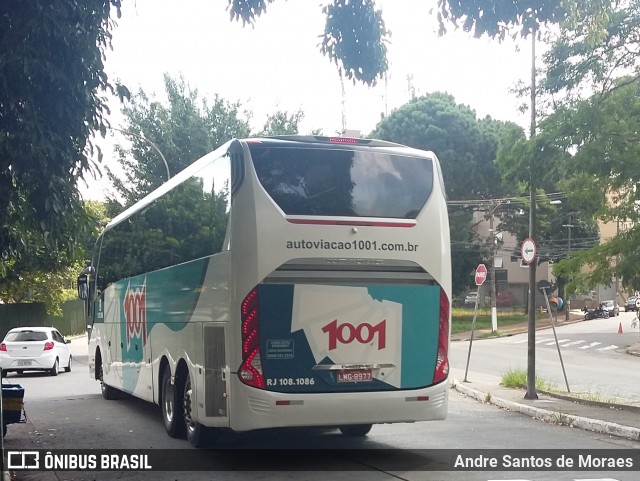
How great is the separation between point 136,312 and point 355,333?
639 centimetres

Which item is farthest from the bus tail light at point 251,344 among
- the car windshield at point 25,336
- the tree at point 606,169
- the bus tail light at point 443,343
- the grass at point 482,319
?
the grass at point 482,319

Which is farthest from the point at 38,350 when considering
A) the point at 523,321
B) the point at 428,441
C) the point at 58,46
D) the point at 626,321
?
the point at 626,321

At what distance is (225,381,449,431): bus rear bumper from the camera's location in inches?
372

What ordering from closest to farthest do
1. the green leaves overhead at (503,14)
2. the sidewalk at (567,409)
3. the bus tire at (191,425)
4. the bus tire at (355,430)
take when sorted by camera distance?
the green leaves overhead at (503,14)
the bus tire at (191,425)
the bus tire at (355,430)
the sidewalk at (567,409)

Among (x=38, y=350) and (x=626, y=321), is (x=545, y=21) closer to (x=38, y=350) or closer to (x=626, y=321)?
(x=38, y=350)

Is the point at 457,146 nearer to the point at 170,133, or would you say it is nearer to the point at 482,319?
the point at 482,319

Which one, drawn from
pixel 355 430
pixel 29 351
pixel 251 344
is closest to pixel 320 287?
pixel 251 344

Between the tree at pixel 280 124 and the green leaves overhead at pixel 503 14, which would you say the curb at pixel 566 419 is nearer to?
the green leaves overhead at pixel 503 14

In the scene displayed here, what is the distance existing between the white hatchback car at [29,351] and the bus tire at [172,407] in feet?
46.4

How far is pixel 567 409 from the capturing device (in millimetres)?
15430

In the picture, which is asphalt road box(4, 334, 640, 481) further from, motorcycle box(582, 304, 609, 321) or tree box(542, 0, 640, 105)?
motorcycle box(582, 304, 609, 321)

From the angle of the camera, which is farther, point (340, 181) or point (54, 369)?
point (54, 369)

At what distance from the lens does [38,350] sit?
84.8 feet

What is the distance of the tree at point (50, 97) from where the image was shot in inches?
333
